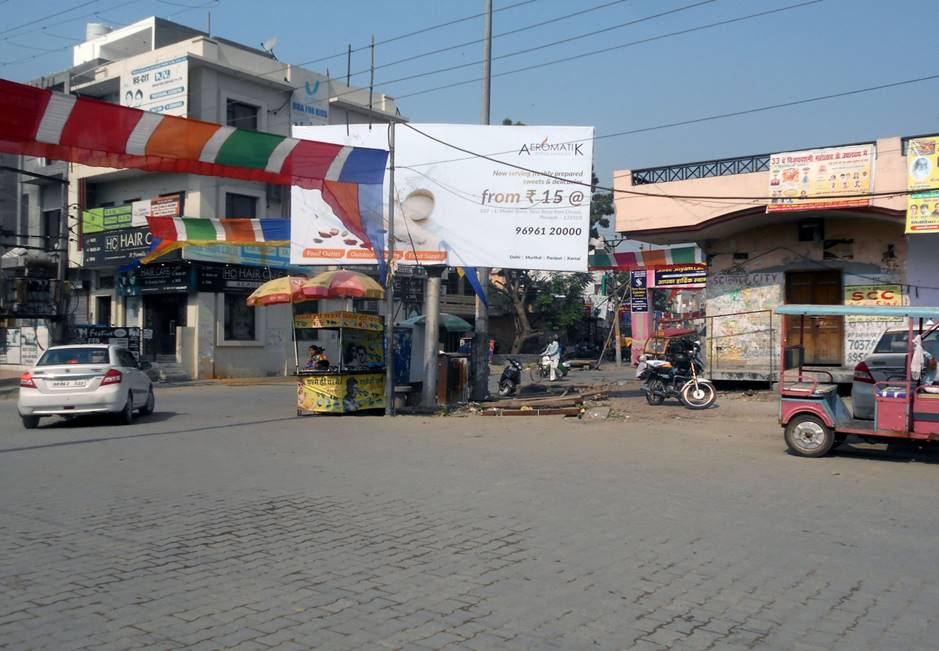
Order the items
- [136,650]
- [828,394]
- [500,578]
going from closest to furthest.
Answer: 1. [136,650]
2. [500,578]
3. [828,394]

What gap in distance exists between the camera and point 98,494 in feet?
27.8

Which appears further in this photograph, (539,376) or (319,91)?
(319,91)

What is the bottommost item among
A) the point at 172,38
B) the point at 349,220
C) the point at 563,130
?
the point at 349,220

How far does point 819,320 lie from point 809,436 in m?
9.07

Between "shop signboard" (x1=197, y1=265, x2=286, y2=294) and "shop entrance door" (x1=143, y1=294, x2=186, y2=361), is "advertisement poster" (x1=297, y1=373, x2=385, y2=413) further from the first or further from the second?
"shop entrance door" (x1=143, y1=294, x2=186, y2=361)

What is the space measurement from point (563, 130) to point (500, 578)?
14.7 metres

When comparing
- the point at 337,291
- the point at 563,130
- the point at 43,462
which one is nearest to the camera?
the point at 43,462

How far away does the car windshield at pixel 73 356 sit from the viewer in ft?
49.8

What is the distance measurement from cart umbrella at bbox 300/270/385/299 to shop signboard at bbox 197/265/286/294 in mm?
15247

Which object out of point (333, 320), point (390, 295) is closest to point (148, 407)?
point (333, 320)

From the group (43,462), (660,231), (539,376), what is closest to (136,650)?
(43,462)

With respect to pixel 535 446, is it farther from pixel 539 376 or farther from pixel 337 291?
pixel 539 376

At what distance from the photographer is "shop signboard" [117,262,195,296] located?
31.4 metres

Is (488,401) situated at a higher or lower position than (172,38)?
lower
